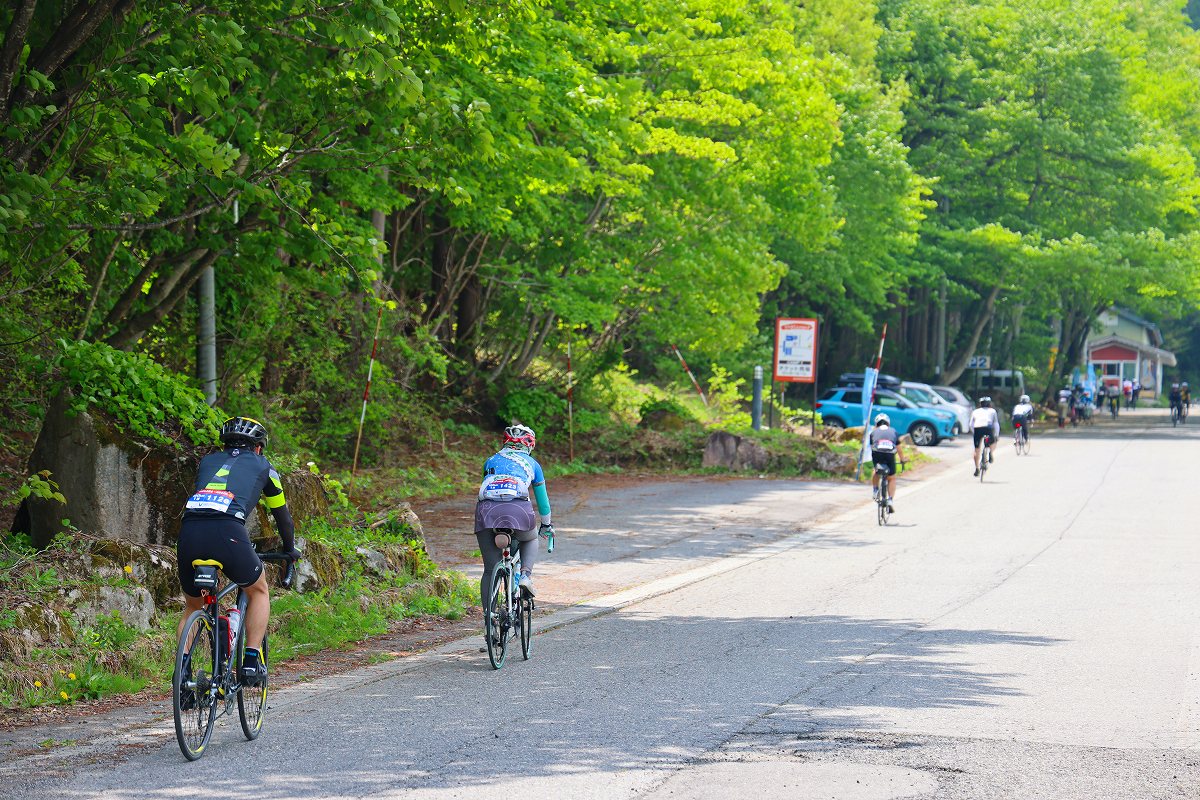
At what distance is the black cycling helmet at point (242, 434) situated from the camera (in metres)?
7.40

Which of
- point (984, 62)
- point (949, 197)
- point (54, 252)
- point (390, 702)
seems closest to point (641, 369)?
point (949, 197)

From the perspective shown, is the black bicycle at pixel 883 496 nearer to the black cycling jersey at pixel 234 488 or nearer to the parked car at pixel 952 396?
the black cycling jersey at pixel 234 488

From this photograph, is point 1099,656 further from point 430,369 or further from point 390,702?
point 430,369

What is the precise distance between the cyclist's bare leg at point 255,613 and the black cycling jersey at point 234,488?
0.27 metres

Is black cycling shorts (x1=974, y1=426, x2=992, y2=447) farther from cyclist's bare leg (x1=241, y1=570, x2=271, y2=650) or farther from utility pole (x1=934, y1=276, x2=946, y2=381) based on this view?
utility pole (x1=934, y1=276, x2=946, y2=381)

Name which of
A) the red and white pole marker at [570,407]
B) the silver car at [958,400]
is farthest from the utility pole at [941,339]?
the red and white pole marker at [570,407]

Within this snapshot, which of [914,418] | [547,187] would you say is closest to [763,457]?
[547,187]

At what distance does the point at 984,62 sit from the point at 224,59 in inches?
1803

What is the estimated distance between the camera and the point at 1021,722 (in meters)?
7.78

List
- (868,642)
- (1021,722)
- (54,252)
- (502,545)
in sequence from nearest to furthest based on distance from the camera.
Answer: (1021,722) → (502,545) → (868,642) → (54,252)

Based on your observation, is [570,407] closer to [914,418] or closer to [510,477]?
[510,477]

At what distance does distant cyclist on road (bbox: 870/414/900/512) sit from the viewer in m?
20.4

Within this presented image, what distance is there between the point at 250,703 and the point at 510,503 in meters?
2.88

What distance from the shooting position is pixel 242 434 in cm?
742
